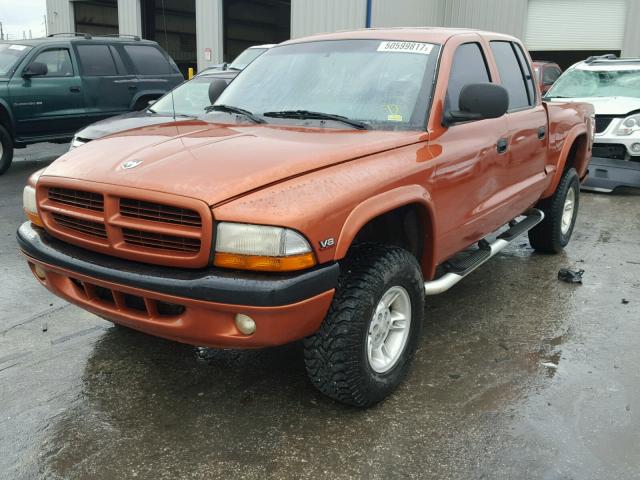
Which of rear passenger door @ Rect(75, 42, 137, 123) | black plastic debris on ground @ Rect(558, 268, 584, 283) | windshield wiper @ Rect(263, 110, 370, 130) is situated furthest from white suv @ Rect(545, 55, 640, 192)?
rear passenger door @ Rect(75, 42, 137, 123)

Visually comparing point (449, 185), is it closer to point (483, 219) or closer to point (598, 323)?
point (483, 219)

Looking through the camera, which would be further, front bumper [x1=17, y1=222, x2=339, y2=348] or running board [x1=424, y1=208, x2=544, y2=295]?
running board [x1=424, y1=208, x2=544, y2=295]

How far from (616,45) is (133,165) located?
22.1 meters

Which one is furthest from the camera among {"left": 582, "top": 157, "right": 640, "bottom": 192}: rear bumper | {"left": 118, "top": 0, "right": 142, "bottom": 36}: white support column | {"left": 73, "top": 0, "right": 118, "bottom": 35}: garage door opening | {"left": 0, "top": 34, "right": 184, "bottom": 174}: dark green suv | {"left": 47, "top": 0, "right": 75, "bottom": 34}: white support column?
{"left": 73, "top": 0, "right": 118, "bottom": 35}: garage door opening

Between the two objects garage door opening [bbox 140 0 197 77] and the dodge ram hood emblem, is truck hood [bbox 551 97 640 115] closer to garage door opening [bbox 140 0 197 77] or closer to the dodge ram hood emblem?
the dodge ram hood emblem

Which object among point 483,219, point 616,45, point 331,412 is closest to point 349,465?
point 331,412

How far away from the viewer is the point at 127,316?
274cm

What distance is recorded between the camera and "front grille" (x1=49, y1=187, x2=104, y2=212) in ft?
9.13

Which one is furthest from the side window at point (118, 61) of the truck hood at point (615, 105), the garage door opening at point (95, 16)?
the garage door opening at point (95, 16)

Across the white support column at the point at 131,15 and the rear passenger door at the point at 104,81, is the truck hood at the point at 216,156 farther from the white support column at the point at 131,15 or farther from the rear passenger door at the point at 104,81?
the white support column at the point at 131,15

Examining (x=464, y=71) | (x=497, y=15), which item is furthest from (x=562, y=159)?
(x=497, y=15)

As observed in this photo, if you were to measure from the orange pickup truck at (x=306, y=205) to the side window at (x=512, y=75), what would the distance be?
0.86 ft

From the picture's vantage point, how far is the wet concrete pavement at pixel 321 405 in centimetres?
265

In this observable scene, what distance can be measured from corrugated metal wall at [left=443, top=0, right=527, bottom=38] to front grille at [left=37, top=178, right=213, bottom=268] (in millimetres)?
21005
